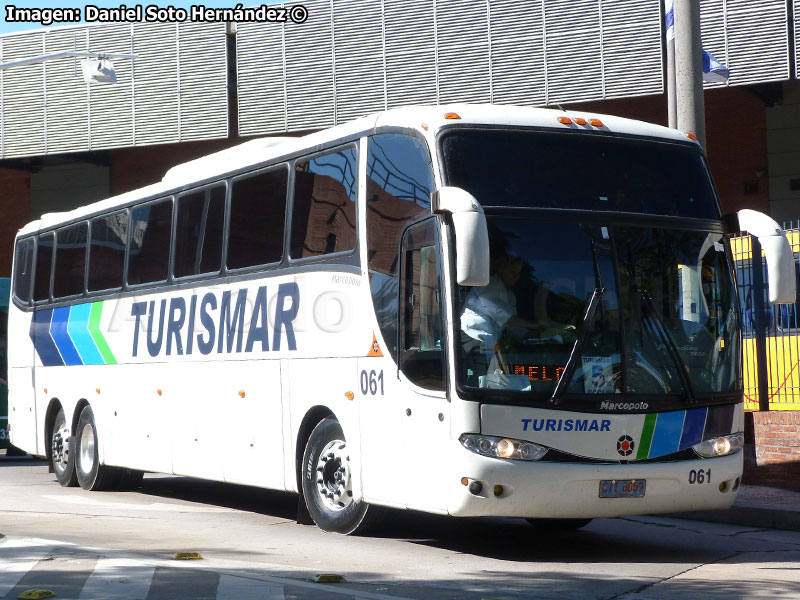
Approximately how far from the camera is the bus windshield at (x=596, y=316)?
9047 millimetres

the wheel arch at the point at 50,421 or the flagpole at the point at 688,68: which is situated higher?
Result: the flagpole at the point at 688,68

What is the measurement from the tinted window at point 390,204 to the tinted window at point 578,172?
1.12ft

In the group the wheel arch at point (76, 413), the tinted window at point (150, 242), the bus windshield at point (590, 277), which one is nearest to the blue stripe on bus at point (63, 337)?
the wheel arch at point (76, 413)

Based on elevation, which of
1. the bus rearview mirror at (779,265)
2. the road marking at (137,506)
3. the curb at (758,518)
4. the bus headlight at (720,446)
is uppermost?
the bus rearview mirror at (779,265)

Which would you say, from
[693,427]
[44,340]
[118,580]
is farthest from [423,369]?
[44,340]

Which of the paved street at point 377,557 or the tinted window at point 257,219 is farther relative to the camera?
the tinted window at point 257,219

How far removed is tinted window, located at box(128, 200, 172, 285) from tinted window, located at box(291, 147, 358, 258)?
2.96 metres

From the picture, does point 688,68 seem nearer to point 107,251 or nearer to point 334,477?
point 334,477

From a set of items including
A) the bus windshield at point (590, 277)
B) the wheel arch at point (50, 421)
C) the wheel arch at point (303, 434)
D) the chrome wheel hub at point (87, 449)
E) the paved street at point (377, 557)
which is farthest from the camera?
the wheel arch at point (50, 421)

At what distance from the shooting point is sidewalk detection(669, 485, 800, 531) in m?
11.7

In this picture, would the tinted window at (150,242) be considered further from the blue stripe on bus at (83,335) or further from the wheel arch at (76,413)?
the wheel arch at (76,413)

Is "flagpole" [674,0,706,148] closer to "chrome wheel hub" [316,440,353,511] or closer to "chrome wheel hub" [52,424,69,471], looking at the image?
"chrome wheel hub" [316,440,353,511]

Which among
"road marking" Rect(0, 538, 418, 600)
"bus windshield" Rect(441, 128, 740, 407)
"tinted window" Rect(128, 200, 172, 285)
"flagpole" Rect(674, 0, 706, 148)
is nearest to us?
"road marking" Rect(0, 538, 418, 600)

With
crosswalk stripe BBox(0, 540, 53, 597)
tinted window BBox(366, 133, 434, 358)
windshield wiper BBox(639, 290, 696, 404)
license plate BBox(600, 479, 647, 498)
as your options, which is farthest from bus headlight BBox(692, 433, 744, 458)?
crosswalk stripe BBox(0, 540, 53, 597)
